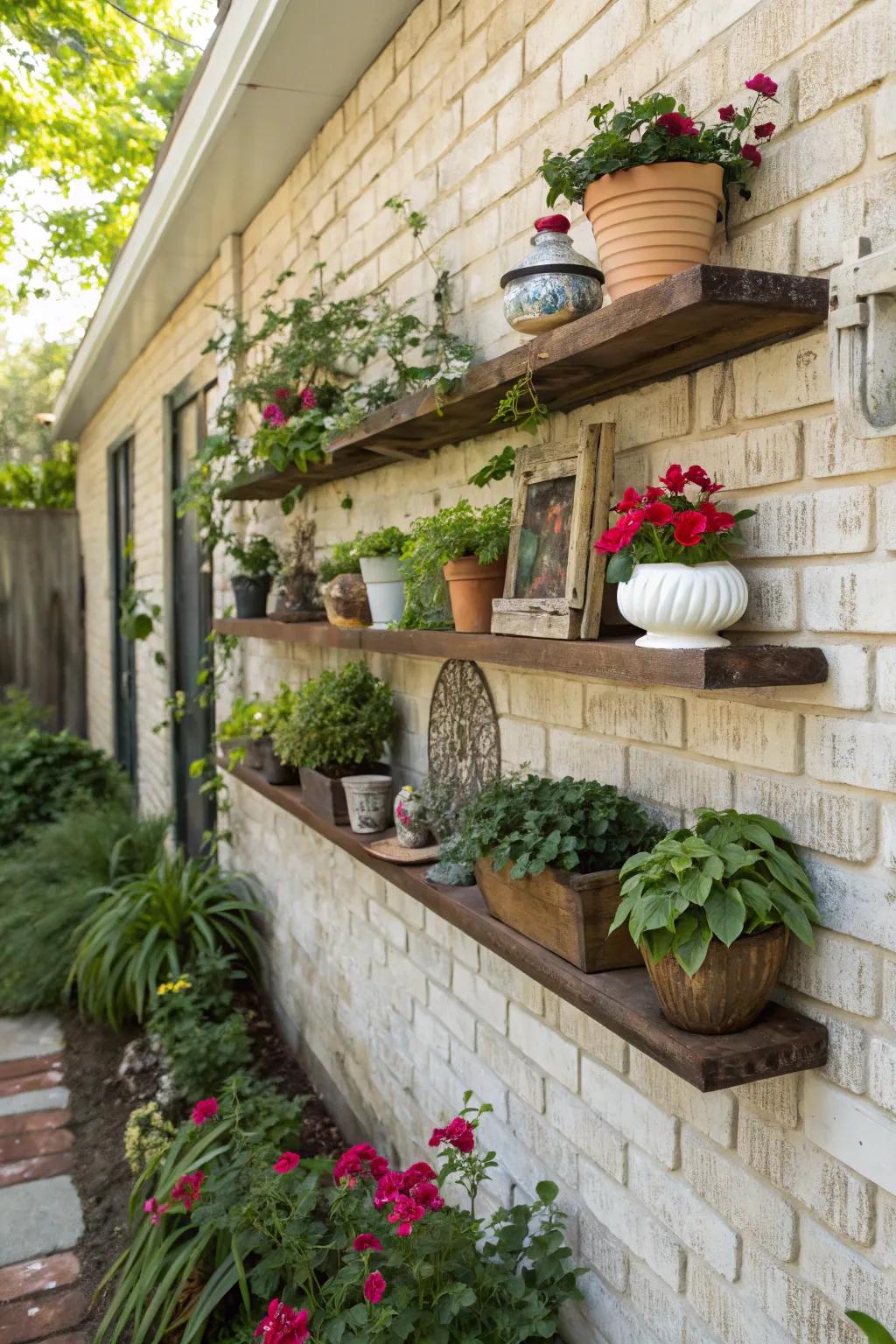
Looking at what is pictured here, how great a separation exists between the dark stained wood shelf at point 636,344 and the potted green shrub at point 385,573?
252mm

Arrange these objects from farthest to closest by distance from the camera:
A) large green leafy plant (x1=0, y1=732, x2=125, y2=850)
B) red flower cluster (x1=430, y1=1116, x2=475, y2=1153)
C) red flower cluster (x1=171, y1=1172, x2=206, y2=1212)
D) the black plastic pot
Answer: large green leafy plant (x1=0, y1=732, x2=125, y2=850), the black plastic pot, red flower cluster (x1=171, y1=1172, x2=206, y2=1212), red flower cluster (x1=430, y1=1116, x2=475, y2=1153)

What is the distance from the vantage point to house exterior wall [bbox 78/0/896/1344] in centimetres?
124

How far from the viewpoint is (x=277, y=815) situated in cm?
371

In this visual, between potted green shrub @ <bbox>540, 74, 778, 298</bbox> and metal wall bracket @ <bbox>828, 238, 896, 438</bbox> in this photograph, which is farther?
potted green shrub @ <bbox>540, 74, 778, 298</bbox>

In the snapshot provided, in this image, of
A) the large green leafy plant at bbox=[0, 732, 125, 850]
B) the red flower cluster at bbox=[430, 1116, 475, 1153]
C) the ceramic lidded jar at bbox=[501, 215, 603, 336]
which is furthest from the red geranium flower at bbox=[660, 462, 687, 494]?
the large green leafy plant at bbox=[0, 732, 125, 850]

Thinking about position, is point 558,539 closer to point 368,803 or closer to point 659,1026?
point 659,1026

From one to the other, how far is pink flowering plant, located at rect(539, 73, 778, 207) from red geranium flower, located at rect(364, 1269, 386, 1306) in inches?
66.2

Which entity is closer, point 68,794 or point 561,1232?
point 561,1232

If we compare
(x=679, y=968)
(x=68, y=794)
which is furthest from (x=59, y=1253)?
(x=68, y=794)

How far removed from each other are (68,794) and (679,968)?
5.16m

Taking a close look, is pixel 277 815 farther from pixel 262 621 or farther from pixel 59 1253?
pixel 59 1253

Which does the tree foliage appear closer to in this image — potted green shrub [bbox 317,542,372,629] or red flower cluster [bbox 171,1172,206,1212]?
potted green shrub [bbox 317,542,372,629]

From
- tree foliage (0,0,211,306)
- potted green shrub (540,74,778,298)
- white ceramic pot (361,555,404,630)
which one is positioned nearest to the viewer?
potted green shrub (540,74,778,298)

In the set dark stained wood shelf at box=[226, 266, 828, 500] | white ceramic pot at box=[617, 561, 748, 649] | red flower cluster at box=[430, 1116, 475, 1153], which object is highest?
dark stained wood shelf at box=[226, 266, 828, 500]
